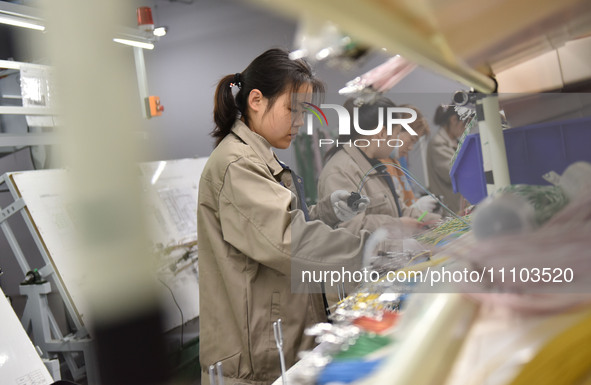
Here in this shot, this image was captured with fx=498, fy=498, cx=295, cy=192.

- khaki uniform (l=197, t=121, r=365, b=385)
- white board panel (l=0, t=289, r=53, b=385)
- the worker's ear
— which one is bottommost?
white board panel (l=0, t=289, r=53, b=385)

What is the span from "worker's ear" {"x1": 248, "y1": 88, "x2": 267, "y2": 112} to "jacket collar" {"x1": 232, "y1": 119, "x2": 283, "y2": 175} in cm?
Answer: 7

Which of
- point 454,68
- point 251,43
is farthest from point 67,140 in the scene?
point 251,43

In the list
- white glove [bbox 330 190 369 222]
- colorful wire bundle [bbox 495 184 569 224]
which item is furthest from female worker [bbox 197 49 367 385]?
colorful wire bundle [bbox 495 184 569 224]

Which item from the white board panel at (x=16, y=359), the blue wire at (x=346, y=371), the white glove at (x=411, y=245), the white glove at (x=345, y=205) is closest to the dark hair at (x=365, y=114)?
the white glove at (x=345, y=205)

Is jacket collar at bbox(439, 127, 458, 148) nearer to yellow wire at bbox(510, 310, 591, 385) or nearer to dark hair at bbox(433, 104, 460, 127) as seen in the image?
dark hair at bbox(433, 104, 460, 127)

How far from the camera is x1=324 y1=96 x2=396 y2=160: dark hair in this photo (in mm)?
749

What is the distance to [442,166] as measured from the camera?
775mm

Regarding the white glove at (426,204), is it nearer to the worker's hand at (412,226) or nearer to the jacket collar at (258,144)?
the worker's hand at (412,226)

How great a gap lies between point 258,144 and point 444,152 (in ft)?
2.85

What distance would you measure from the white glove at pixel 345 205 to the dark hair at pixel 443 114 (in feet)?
0.55

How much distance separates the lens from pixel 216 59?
591cm

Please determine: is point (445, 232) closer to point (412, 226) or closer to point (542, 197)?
point (412, 226)

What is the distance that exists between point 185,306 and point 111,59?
348 centimetres

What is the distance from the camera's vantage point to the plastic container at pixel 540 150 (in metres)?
0.63
